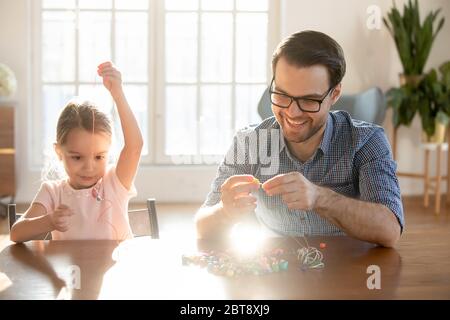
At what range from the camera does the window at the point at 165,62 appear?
581cm

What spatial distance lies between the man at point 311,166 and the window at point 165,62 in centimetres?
379

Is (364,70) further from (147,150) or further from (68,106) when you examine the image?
(68,106)

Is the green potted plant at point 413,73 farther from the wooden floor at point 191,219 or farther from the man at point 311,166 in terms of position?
the man at point 311,166

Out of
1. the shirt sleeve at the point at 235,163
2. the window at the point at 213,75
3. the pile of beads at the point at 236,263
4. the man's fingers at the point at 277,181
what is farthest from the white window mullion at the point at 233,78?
the pile of beads at the point at 236,263

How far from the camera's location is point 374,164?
77.6 inches

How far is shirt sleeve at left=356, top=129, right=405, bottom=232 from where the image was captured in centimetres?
187

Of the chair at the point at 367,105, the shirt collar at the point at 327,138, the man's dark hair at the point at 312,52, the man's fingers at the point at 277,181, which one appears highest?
the man's dark hair at the point at 312,52

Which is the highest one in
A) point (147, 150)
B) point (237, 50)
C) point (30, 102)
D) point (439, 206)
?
point (237, 50)

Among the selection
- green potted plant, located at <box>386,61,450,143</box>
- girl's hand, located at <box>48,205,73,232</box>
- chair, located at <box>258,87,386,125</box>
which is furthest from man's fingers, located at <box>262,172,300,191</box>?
green potted plant, located at <box>386,61,450,143</box>

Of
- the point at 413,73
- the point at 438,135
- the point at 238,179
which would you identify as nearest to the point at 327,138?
the point at 238,179

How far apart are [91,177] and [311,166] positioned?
25.5 inches

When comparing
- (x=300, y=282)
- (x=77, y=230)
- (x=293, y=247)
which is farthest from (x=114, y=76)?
(x=300, y=282)

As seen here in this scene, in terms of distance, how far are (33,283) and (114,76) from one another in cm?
70

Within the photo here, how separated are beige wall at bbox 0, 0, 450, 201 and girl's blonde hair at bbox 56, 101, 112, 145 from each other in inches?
153
